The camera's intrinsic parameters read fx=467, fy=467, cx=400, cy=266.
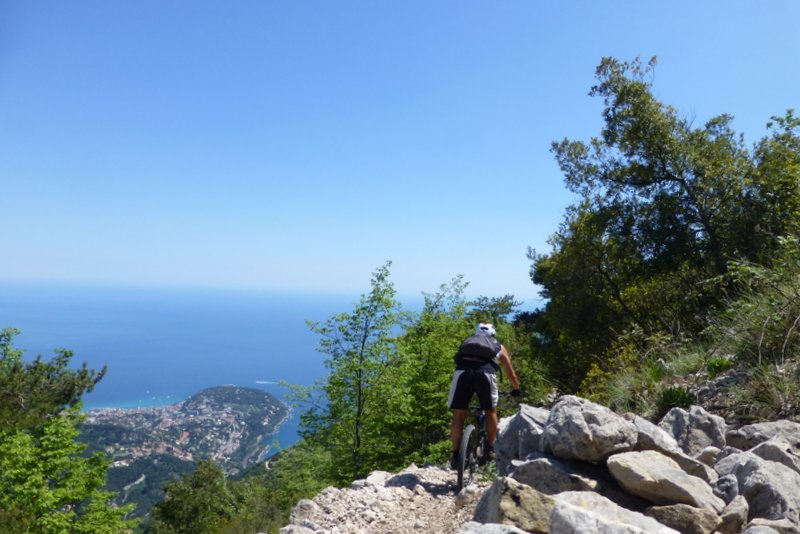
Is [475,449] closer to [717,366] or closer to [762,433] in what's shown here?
[762,433]

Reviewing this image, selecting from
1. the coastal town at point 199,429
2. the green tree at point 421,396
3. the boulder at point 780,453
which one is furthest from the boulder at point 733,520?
the coastal town at point 199,429

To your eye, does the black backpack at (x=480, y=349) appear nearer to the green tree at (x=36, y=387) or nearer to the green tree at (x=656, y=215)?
the green tree at (x=656, y=215)

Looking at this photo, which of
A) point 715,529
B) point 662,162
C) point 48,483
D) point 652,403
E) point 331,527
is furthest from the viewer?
point 48,483

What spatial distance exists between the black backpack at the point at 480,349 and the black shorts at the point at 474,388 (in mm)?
175

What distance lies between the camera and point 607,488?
3988 millimetres

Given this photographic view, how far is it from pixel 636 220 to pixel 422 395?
1077 cm

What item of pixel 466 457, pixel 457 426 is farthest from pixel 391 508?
pixel 457 426

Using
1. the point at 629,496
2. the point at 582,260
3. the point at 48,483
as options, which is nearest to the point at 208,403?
the point at 48,483

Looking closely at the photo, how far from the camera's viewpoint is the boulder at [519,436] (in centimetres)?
543

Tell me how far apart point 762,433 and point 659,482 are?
7.65ft

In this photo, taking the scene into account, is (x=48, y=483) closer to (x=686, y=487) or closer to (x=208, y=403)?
(x=686, y=487)

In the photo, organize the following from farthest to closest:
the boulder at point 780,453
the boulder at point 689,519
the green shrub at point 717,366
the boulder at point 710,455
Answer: the green shrub at point 717,366
the boulder at point 710,455
the boulder at point 780,453
the boulder at point 689,519

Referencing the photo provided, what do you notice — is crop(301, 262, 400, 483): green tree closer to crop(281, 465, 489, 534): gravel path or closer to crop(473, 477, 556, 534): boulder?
crop(281, 465, 489, 534): gravel path

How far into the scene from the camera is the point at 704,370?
7.24 m
